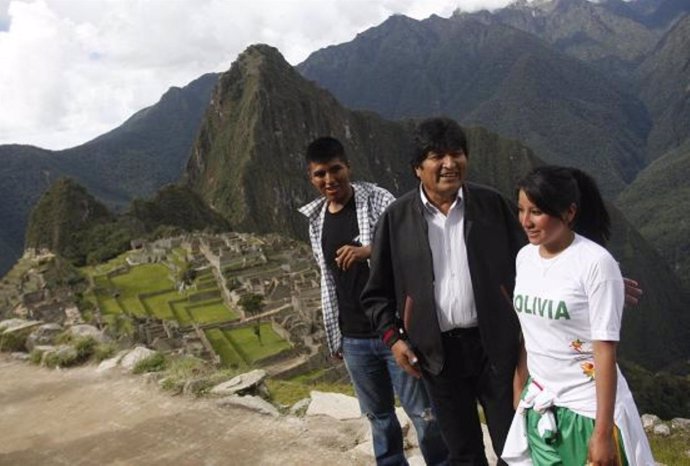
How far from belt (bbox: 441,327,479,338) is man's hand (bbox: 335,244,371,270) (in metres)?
0.73

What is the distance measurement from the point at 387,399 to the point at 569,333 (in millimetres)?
1663

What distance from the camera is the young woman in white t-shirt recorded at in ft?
8.62

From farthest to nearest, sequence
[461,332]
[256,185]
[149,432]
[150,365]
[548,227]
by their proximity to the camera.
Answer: [256,185], [150,365], [149,432], [461,332], [548,227]

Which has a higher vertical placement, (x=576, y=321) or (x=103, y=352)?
(x=576, y=321)

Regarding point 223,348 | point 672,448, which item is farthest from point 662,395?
point 672,448

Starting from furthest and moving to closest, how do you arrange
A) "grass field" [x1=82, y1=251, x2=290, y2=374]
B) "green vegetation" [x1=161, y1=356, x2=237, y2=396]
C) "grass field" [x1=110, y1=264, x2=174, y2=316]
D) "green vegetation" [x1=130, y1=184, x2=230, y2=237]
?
"green vegetation" [x1=130, y1=184, x2=230, y2=237] < "grass field" [x1=110, y1=264, x2=174, y2=316] < "grass field" [x1=82, y1=251, x2=290, y2=374] < "green vegetation" [x1=161, y1=356, x2=237, y2=396]

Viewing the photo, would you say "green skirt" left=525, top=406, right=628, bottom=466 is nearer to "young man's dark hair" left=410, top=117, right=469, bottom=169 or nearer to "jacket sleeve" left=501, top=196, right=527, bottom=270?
"jacket sleeve" left=501, top=196, right=527, bottom=270

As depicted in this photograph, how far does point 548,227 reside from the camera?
2848 mm

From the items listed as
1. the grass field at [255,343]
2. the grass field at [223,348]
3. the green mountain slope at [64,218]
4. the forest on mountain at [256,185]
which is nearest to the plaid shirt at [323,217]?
the grass field at [223,348]

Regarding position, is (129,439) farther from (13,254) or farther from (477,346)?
(13,254)

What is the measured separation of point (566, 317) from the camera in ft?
9.01

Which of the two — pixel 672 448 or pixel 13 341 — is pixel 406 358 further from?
pixel 13 341

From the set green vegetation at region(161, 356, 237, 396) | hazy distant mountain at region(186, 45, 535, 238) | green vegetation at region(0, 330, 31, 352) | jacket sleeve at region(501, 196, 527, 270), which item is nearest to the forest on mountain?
hazy distant mountain at region(186, 45, 535, 238)

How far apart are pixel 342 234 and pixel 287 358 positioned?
24.3 metres
